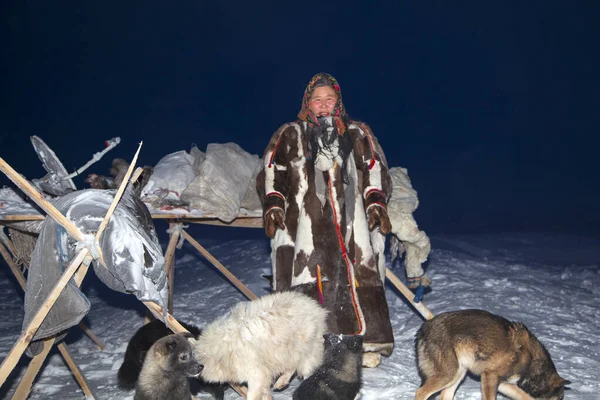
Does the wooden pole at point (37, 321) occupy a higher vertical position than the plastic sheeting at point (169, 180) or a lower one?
lower

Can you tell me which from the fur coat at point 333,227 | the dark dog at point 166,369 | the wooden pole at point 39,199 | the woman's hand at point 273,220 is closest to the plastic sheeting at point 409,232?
the fur coat at point 333,227

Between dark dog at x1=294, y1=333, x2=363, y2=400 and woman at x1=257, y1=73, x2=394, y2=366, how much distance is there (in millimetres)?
153

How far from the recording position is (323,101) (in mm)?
3693

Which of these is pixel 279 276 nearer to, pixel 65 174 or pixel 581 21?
pixel 65 174

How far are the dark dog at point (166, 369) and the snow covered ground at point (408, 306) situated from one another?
0.69m

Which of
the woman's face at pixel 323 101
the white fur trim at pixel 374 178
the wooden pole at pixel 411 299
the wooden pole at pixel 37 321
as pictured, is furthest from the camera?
the wooden pole at pixel 411 299

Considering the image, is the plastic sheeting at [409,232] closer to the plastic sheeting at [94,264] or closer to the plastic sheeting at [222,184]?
the plastic sheeting at [222,184]

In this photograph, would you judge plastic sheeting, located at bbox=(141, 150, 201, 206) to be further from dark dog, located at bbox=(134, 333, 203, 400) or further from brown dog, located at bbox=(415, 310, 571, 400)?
brown dog, located at bbox=(415, 310, 571, 400)

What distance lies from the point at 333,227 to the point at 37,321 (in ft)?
6.34

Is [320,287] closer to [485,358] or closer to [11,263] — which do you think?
[485,358]

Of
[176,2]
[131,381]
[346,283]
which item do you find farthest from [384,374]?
[176,2]

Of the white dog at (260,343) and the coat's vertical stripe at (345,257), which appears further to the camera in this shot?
the coat's vertical stripe at (345,257)

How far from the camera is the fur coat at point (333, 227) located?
3.26m

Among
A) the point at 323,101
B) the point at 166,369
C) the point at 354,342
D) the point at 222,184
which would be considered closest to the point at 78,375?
the point at 166,369
